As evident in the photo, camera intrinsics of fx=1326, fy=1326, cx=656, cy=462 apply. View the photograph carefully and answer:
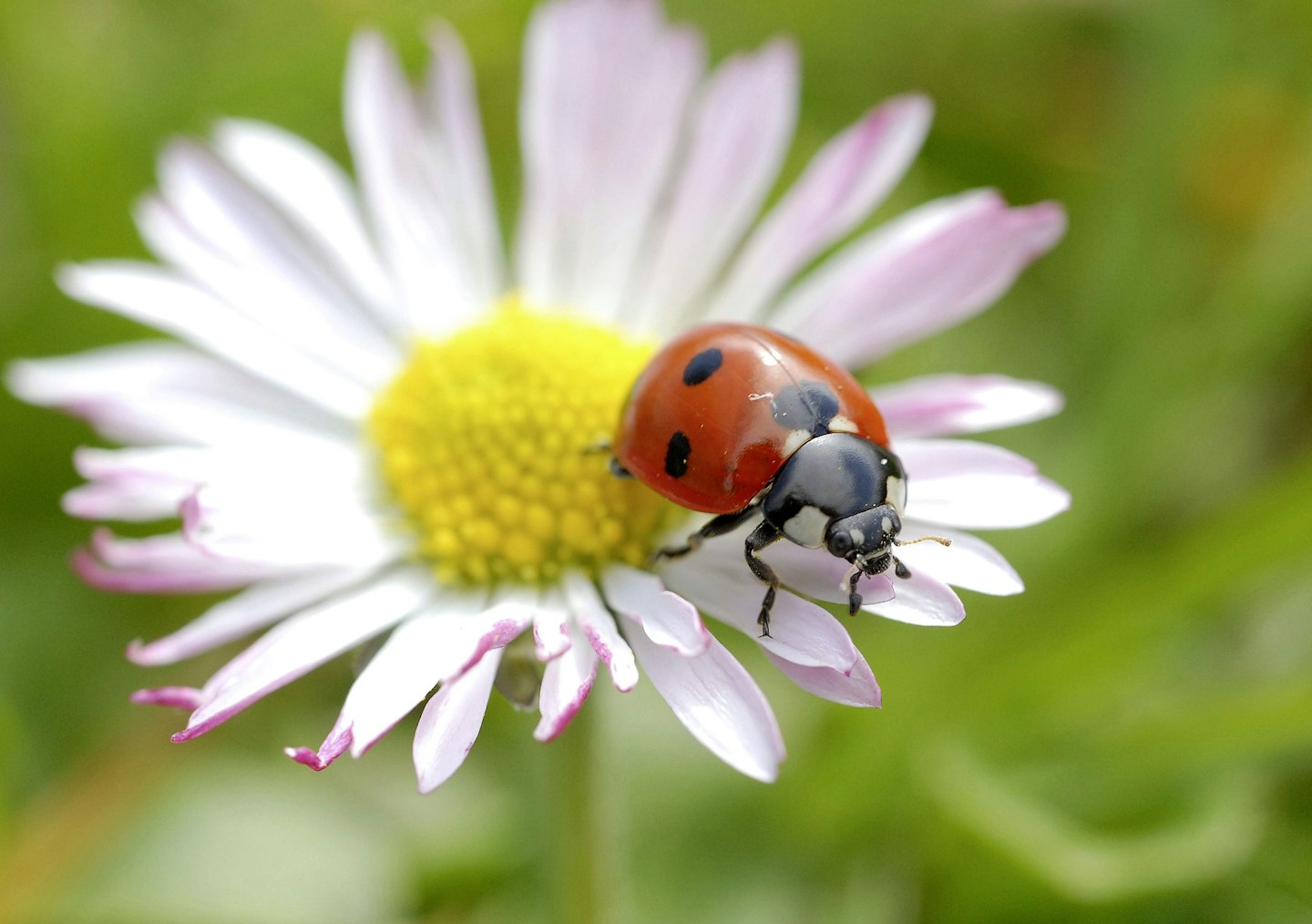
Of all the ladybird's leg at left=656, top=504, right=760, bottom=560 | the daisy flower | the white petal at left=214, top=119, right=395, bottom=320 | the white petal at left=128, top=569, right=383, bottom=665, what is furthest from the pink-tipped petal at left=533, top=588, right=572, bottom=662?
the white petal at left=214, top=119, right=395, bottom=320

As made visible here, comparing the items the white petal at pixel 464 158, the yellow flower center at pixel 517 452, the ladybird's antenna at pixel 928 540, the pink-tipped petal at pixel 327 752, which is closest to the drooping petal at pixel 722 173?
the yellow flower center at pixel 517 452

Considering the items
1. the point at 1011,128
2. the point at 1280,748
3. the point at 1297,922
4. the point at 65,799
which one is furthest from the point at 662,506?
the point at 1011,128

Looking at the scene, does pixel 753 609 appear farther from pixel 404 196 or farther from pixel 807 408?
pixel 404 196

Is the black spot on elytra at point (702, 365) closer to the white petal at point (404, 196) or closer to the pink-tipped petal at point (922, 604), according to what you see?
the pink-tipped petal at point (922, 604)

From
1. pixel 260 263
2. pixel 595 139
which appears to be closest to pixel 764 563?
pixel 595 139

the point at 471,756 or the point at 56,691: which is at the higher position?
the point at 471,756

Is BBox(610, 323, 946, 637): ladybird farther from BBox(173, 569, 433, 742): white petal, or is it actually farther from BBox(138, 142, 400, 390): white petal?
BBox(138, 142, 400, 390): white petal

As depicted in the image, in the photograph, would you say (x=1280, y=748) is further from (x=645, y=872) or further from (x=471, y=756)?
(x=471, y=756)
